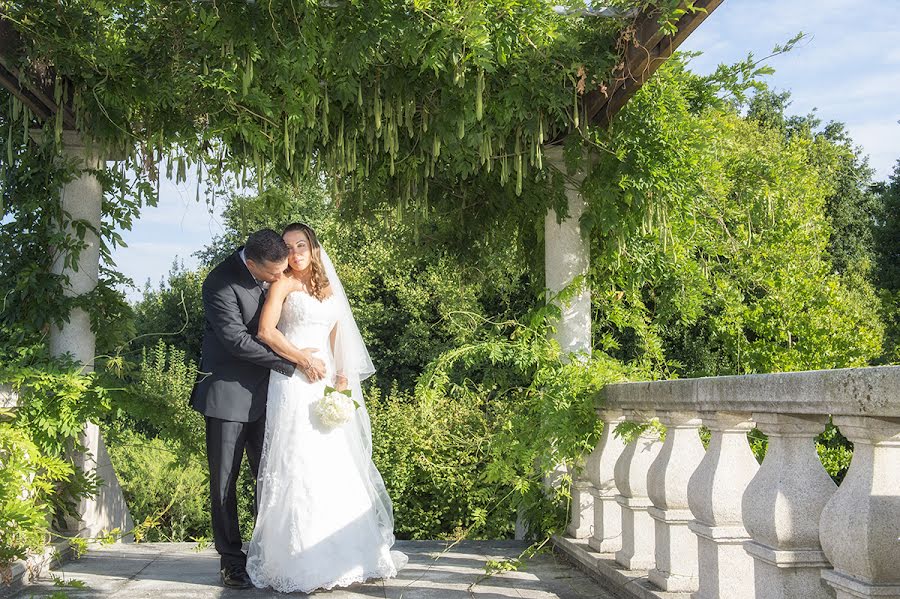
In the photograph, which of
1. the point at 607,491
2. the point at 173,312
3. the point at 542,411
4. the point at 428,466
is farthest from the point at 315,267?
the point at 173,312

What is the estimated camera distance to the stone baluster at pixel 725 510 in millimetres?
3244

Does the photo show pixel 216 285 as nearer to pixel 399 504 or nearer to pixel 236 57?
pixel 236 57

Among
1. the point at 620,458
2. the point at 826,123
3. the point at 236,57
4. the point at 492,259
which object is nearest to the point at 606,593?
the point at 620,458

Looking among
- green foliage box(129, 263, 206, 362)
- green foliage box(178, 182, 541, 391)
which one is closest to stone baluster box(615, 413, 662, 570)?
green foliage box(178, 182, 541, 391)

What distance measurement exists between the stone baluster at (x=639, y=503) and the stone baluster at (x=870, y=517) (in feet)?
7.13

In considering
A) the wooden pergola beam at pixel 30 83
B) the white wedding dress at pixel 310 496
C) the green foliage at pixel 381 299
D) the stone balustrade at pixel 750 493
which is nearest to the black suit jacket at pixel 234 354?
the white wedding dress at pixel 310 496

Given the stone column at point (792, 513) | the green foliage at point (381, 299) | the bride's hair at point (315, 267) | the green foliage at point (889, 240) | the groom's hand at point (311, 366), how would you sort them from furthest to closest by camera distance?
1. the green foliage at point (889, 240)
2. the green foliage at point (381, 299)
3. the bride's hair at point (315, 267)
4. the groom's hand at point (311, 366)
5. the stone column at point (792, 513)

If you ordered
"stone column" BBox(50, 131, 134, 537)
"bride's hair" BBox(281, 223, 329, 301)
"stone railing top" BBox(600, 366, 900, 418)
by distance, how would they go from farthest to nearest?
"stone column" BBox(50, 131, 134, 537), "bride's hair" BBox(281, 223, 329, 301), "stone railing top" BBox(600, 366, 900, 418)

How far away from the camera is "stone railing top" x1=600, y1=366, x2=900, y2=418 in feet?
6.98

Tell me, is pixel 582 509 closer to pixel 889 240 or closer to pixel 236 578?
pixel 236 578

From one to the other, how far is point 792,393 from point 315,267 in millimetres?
3024

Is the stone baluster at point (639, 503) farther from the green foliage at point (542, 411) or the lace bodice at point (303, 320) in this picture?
the lace bodice at point (303, 320)

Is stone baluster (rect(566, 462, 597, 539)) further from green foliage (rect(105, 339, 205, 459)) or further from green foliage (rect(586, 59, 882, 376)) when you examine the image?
green foliage (rect(105, 339, 205, 459))

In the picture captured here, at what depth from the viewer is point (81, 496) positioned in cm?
596
